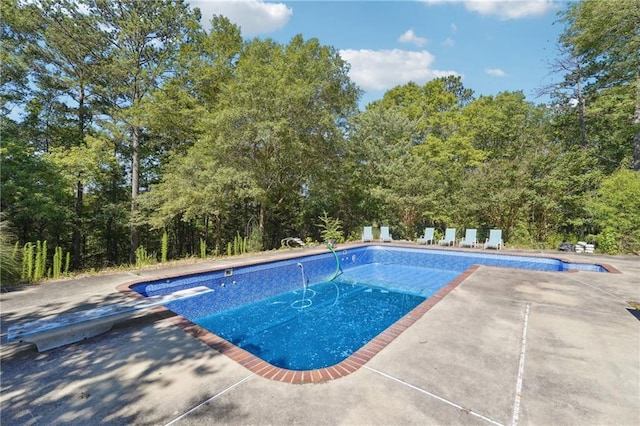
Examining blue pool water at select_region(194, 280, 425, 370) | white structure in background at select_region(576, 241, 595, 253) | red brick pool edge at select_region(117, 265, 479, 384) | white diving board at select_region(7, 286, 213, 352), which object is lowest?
blue pool water at select_region(194, 280, 425, 370)

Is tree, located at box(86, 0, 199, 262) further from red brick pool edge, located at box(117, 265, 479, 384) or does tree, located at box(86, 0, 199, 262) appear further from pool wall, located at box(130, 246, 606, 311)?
red brick pool edge, located at box(117, 265, 479, 384)

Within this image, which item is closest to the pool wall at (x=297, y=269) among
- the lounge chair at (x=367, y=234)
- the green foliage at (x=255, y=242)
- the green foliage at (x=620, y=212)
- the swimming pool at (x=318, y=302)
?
the swimming pool at (x=318, y=302)

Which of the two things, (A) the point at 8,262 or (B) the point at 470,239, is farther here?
(B) the point at 470,239

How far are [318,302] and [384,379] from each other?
4261mm

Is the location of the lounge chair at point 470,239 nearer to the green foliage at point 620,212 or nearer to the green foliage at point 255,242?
the green foliage at point 620,212

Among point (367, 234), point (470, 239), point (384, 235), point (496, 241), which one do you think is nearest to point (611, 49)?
point (496, 241)

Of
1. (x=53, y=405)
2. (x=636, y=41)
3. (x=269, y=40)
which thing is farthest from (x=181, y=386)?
(x=636, y=41)

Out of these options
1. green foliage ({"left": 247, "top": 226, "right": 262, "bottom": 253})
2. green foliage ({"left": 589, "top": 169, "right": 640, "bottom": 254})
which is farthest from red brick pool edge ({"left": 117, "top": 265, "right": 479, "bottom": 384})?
green foliage ({"left": 589, "top": 169, "right": 640, "bottom": 254})

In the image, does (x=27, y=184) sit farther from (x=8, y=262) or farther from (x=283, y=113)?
(x=283, y=113)

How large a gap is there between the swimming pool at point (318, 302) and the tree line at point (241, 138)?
329cm

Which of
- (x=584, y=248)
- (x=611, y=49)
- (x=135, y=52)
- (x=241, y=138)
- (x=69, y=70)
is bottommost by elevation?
(x=584, y=248)

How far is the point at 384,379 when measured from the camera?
2.41 metres

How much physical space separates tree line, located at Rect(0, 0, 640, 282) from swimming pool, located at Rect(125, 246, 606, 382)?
3291 millimetres

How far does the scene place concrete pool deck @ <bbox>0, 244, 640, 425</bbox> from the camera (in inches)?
77.9
